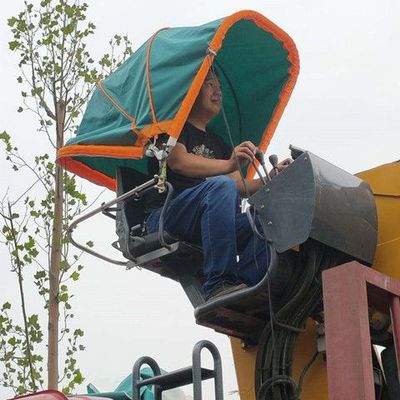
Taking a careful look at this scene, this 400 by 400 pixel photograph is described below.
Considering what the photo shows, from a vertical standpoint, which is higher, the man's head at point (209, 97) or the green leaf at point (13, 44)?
the green leaf at point (13, 44)

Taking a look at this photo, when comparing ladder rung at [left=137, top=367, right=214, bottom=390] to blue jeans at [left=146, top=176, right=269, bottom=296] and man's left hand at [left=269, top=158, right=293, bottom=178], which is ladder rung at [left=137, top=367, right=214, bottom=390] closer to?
blue jeans at [left=146, top=176, right=269, bottom=296]

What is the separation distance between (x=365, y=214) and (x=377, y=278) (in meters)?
0.86

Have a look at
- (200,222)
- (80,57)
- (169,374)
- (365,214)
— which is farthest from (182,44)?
(80,57)

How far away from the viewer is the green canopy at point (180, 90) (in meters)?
4.70

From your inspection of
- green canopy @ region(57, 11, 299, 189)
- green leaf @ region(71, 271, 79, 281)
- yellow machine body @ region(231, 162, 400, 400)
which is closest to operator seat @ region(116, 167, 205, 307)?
green canopy @ region(57, 11, 299, 189)

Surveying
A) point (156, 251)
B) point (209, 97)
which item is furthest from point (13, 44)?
point (156, 251)

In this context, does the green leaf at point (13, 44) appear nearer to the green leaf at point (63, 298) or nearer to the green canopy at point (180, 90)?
the green leaf at point (63, 298)

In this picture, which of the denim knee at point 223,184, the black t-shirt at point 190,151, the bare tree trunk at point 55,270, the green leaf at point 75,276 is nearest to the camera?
the denim knee at point 223,184

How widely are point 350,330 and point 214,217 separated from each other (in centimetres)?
136

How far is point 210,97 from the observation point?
17.0 feet

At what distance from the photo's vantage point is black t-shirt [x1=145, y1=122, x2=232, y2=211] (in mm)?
4926

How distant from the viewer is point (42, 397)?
4289 millimetres

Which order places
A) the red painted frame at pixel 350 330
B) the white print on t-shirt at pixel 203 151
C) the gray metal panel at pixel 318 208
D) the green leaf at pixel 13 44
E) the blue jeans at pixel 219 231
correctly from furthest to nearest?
the green leaf at pixel 13 44 < the white print on t-shirt at pixel 203 151 < the blue jeans at pixel 219 231 < the gray metal panel at pixel 318 208 < the red painted frame at pixel 350 330

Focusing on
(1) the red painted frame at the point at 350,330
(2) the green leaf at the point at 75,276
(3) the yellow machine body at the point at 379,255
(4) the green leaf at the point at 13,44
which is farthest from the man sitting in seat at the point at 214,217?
(4) the green leaf at the point at 13,44
